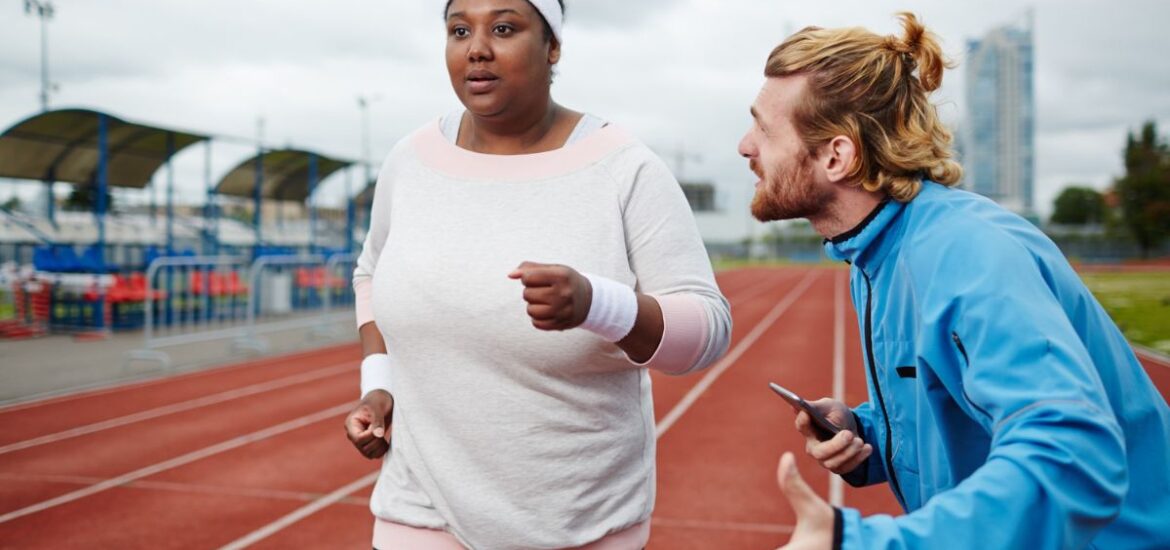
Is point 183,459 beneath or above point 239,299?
beneath

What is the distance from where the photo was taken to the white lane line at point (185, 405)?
7652 millimetres

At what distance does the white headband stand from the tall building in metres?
125

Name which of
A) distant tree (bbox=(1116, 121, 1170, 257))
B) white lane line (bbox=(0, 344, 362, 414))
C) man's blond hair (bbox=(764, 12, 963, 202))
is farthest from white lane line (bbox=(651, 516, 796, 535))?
distant tree (bbox=(1116, 121, 1170, 257))

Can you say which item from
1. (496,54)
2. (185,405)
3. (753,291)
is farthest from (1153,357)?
(753,291)

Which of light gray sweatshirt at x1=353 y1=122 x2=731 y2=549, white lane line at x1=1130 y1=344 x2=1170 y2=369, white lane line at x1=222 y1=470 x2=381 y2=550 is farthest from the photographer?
white lane line at x1=1130 y1=344 x2=1170 y2=369

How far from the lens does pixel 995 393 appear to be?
1099mm

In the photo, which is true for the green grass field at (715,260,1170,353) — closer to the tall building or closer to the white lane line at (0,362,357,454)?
the white lane line at (0,362,357,454)

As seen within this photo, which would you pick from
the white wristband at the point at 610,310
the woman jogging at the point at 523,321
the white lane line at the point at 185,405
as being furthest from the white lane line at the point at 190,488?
the white wristband at the point at 610,310

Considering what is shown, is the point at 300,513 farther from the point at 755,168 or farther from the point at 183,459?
the point at 755,168

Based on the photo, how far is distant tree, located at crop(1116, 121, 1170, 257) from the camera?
54188 millimetres

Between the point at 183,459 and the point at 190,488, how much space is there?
85 centimetres

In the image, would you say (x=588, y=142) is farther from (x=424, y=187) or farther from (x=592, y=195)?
(x=424, y=187)

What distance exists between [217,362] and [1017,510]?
1250cm

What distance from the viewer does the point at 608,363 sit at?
5.67 feet
